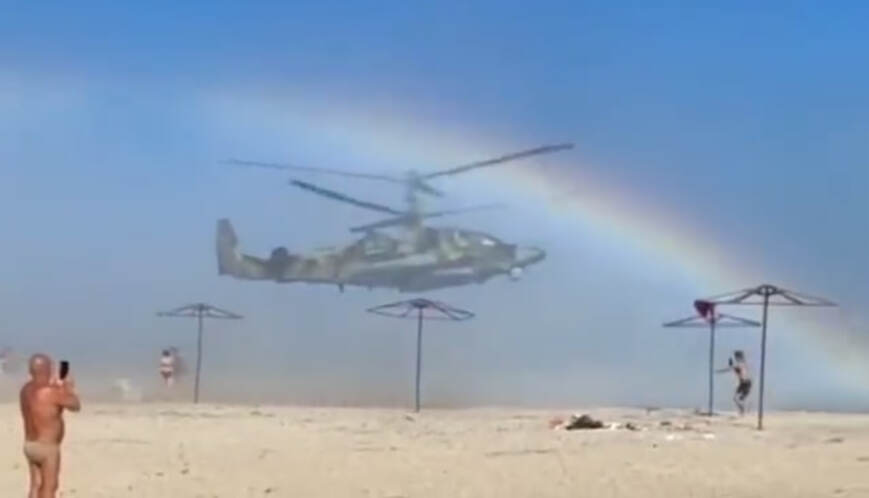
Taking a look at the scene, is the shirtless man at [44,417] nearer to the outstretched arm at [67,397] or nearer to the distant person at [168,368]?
the outstretched arm at [67,397]

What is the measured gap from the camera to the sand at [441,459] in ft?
58.5

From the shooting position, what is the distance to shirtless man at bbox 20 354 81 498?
13.2m

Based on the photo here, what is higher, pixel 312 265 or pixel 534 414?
pixel 312 265

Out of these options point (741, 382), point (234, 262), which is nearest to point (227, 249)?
point (234, 262)

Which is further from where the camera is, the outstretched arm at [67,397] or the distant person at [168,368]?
the distant person at [168,368]

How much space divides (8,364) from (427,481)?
35.4 m

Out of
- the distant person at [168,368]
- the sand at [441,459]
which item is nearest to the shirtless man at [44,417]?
the sand at [441,459]

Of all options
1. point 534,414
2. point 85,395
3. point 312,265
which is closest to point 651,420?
point 534,414

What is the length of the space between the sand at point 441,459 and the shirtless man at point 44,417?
3.80 meters

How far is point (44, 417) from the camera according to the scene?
13.2 meters

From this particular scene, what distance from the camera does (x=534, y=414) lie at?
39094 millimetres

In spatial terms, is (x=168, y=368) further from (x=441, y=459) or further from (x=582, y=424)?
(x=441, y=459)

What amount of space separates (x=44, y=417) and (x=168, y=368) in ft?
111

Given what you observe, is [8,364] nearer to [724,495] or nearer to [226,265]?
[226,265]
